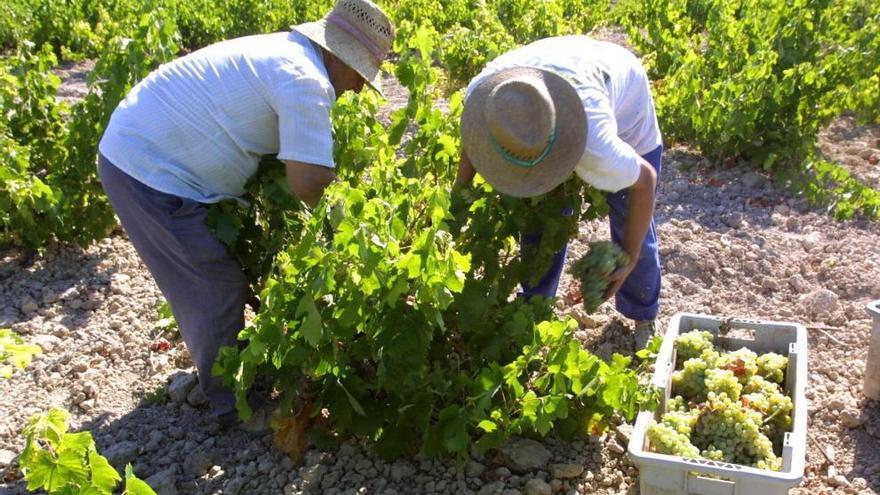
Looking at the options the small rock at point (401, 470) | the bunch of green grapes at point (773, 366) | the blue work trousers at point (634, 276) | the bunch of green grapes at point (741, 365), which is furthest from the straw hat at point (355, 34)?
the bunch of green grapes at point (773, 366)

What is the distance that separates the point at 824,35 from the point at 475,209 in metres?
3.84

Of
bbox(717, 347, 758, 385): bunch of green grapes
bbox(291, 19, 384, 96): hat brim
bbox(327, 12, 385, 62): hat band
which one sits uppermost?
bbox(327, 12, 385, 62): hat band

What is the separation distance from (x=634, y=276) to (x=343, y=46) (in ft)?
5.00

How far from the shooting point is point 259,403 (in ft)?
10.8

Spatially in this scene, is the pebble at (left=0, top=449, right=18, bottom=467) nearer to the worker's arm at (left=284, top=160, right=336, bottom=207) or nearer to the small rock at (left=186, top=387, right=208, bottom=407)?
the small rock at (left=186, top=387, right=208, bottom=407)

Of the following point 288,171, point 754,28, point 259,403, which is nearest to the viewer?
point 288,171

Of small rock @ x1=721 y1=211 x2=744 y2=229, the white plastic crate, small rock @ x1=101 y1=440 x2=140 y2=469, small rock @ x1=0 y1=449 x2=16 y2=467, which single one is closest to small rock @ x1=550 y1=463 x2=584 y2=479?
the white plastic crate

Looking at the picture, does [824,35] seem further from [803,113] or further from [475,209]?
[475,209]

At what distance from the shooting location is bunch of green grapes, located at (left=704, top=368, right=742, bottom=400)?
2.75 metres

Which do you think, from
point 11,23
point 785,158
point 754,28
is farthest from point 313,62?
point 11,23

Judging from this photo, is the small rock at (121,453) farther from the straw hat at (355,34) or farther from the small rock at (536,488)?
the straw hat at (355,34)

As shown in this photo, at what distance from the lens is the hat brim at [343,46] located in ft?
9.39

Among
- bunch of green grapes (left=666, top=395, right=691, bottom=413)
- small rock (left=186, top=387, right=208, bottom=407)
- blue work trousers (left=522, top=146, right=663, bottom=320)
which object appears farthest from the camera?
small rock (left=186, top=387, right=208, bottom=407)

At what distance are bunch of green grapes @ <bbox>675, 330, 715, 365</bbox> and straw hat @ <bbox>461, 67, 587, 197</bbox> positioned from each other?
2.80ft
